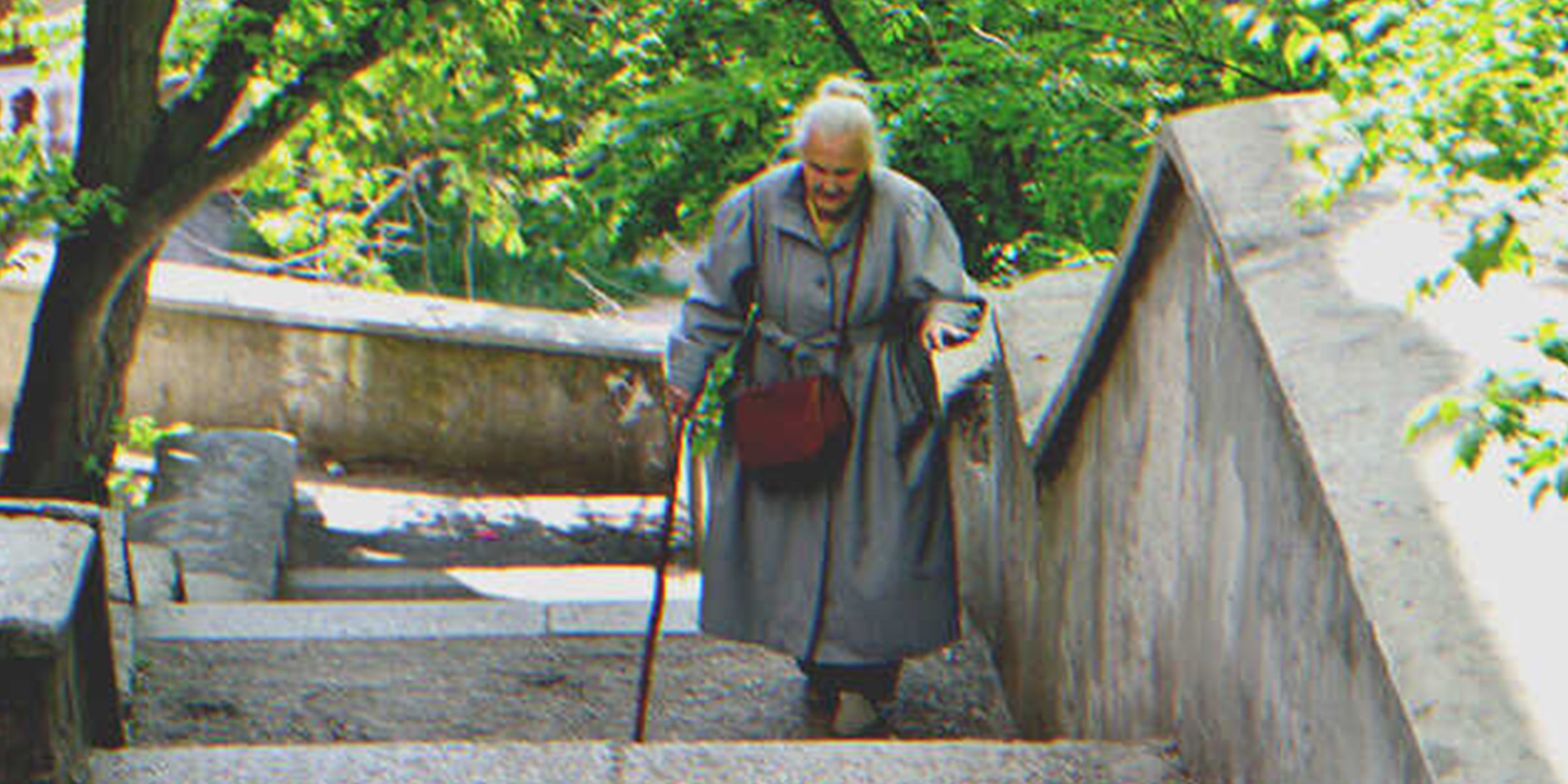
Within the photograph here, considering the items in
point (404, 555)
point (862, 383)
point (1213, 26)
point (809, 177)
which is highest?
point (1213, 26)

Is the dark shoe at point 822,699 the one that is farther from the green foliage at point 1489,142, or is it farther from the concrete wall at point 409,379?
the concrete wall at point 409,379

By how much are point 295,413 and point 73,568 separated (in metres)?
9.51

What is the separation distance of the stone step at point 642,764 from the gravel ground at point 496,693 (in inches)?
61.5

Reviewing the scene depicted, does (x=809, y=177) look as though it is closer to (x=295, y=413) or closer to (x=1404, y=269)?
(x=1404, y=269)

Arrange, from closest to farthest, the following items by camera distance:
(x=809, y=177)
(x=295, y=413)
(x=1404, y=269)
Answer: (x=1404, y=269), (x=809, y=177), (x=295, y=413)

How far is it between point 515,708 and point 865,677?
95 cm

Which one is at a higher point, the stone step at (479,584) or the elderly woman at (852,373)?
the elderly woman at (852,373)

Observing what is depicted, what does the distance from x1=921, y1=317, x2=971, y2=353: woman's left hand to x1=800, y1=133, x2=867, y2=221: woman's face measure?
13.9 inches

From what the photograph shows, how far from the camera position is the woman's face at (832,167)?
449cm

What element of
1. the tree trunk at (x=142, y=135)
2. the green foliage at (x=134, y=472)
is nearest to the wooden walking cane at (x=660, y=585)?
the tree trunk at (x=142, y=135)

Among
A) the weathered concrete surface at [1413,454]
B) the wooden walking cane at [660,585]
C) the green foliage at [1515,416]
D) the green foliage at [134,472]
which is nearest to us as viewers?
the green foliage at [1515,416]

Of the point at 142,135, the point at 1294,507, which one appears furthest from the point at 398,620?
the point at 1294,507

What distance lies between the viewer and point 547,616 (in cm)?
602

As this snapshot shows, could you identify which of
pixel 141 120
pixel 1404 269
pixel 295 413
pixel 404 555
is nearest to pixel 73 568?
pixel 1404 269
